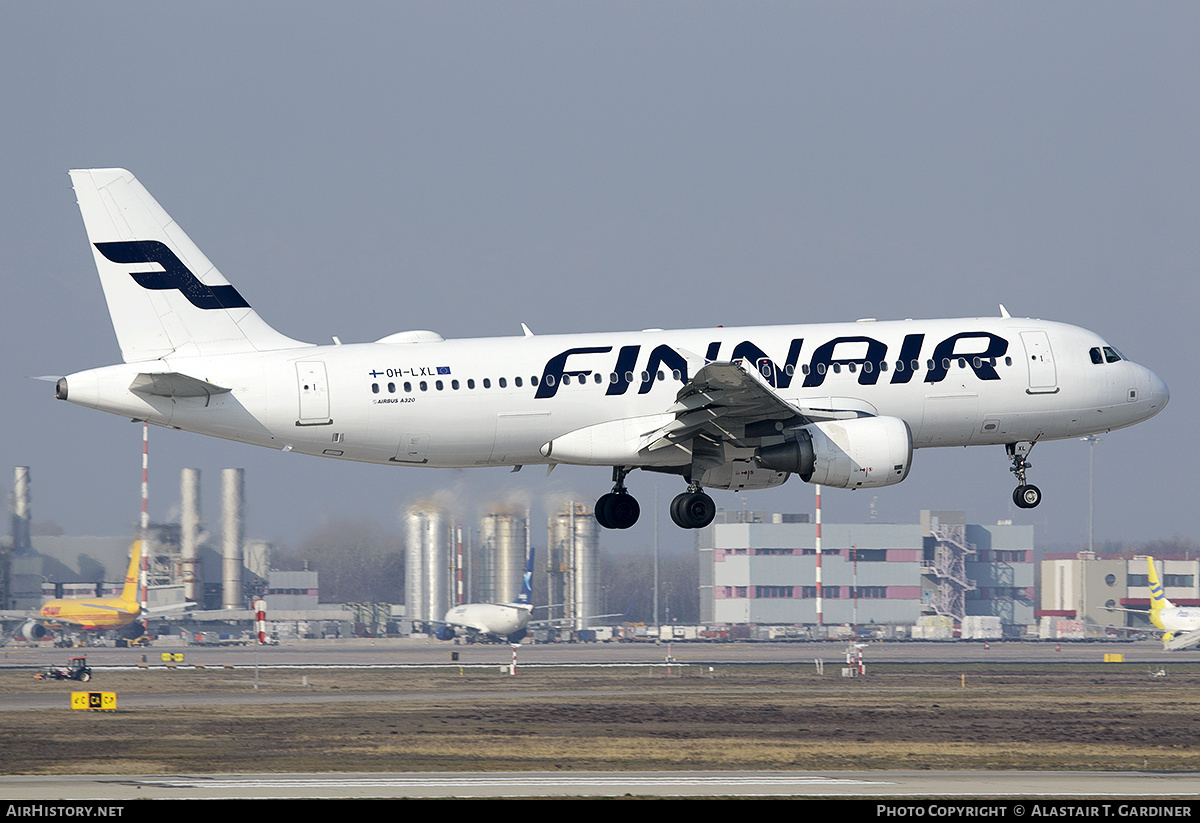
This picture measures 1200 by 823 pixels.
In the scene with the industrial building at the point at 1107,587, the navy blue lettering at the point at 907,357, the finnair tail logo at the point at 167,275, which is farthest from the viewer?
the industrial building at the point at 1107,587

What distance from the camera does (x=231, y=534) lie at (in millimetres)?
121750

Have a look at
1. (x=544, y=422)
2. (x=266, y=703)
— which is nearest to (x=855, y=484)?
(x=544, y=422)

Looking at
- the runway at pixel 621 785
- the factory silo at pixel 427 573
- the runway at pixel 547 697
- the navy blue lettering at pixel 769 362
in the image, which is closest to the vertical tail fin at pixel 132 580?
the runway at pixel 547 697

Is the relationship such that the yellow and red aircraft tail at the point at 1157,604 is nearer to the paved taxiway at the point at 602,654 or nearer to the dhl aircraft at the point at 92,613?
the paved taxiway at the point at 602,654

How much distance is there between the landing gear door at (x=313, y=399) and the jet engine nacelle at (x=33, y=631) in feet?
303

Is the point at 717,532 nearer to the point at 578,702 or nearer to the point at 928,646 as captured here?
the point at 928,646

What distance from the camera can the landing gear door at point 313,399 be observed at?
4184cm

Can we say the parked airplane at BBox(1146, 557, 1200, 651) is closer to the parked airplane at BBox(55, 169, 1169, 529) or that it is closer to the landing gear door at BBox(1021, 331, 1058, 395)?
the landing gear door at BBox(1021, 331, 1058, 395)

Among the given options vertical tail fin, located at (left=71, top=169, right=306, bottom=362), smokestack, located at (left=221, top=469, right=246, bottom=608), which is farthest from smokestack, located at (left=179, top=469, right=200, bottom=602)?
vertical tail fin, located at (left=71, top=169, right=306, bottom=362)

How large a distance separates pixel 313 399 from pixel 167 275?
18.7 feet

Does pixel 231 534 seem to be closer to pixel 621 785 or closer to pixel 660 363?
pixel 660 363

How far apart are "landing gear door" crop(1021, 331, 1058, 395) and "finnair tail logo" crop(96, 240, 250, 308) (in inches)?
903

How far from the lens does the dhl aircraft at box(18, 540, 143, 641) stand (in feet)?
408
